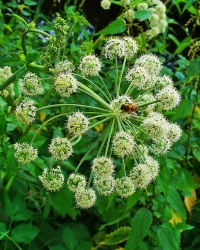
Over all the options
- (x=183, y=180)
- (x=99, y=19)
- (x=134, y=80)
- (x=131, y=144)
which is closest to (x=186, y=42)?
(x=183, y=180)

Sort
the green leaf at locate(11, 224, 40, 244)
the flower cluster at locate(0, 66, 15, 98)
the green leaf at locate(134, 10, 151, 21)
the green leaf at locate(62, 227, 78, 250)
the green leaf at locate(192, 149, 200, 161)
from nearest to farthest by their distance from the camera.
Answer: the green leaf at locate(11, 224, 40, 244)
the green leaf at locate(62, 227, 78, 250)
the green leaf at locate(134, 10, 151, 21)
the flower cluster at locate(0, 66, 15, 98)
the green leaf at locate(192, 149, 200, 161)

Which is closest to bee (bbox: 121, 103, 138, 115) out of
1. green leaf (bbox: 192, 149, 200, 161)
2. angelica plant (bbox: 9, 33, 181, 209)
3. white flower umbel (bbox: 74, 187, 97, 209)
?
angelica plant (bbox: 9, 33, 181, 209)

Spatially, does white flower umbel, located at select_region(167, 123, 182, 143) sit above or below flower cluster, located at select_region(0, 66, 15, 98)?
above

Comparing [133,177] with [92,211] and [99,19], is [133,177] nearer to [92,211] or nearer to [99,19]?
[92,211]

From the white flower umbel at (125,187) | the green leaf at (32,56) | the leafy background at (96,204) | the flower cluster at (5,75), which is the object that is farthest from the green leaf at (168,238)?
the flower cluster at (5,75)

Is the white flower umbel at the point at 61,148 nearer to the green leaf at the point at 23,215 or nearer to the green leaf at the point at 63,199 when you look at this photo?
the green leaf at the point at 63,199

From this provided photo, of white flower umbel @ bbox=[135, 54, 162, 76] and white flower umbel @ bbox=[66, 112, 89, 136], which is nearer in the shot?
white flower umbel @ bbox=[66, 112, 89, 136]

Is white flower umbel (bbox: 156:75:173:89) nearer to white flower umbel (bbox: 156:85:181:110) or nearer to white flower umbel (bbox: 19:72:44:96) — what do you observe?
Result: white flower umbel (bbox: 156:85:181:110)

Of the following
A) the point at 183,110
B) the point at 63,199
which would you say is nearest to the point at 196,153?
the point at 183,110
